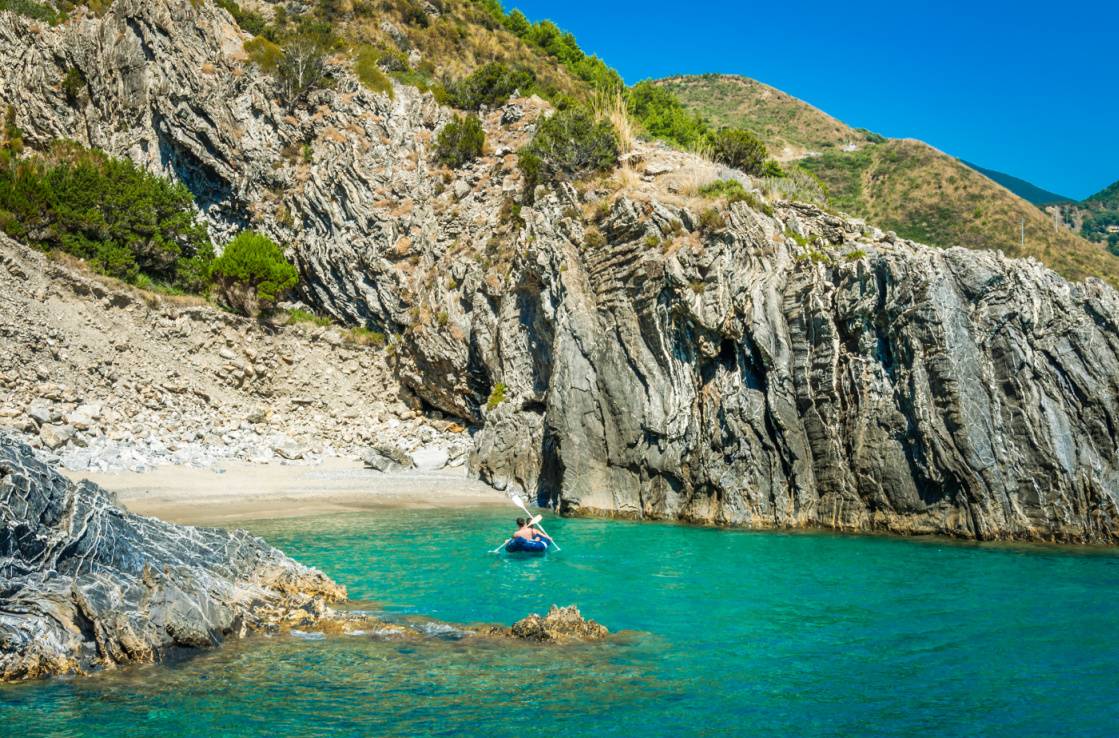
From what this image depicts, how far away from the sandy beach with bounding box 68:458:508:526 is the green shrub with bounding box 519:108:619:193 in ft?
46.2

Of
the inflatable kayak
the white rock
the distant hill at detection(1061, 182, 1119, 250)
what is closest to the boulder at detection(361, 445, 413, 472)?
the white rock

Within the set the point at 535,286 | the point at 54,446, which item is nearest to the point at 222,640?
the point at 54,446

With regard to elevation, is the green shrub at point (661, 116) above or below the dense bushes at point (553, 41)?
below

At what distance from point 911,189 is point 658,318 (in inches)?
2303

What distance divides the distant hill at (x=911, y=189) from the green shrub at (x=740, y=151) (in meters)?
32.1

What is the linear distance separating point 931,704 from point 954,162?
7887 centimetres

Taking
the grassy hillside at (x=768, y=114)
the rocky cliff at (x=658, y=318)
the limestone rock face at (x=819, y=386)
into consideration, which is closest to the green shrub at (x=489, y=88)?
the rocky cliff at (x=658, y=318)

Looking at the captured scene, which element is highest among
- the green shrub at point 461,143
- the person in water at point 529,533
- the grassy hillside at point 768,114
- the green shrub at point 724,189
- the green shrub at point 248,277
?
the grassy hillside at point 768,114

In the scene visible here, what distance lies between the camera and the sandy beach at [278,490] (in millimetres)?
23141

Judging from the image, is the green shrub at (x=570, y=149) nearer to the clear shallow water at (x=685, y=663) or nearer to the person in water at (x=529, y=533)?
the person in water at (x=529, y=533)

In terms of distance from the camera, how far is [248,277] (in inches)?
1474

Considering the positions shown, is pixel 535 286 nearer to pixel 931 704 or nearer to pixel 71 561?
pixel 71 561

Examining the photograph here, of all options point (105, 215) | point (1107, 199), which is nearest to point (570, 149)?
point (105, 215)

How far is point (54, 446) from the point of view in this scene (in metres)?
25.4
